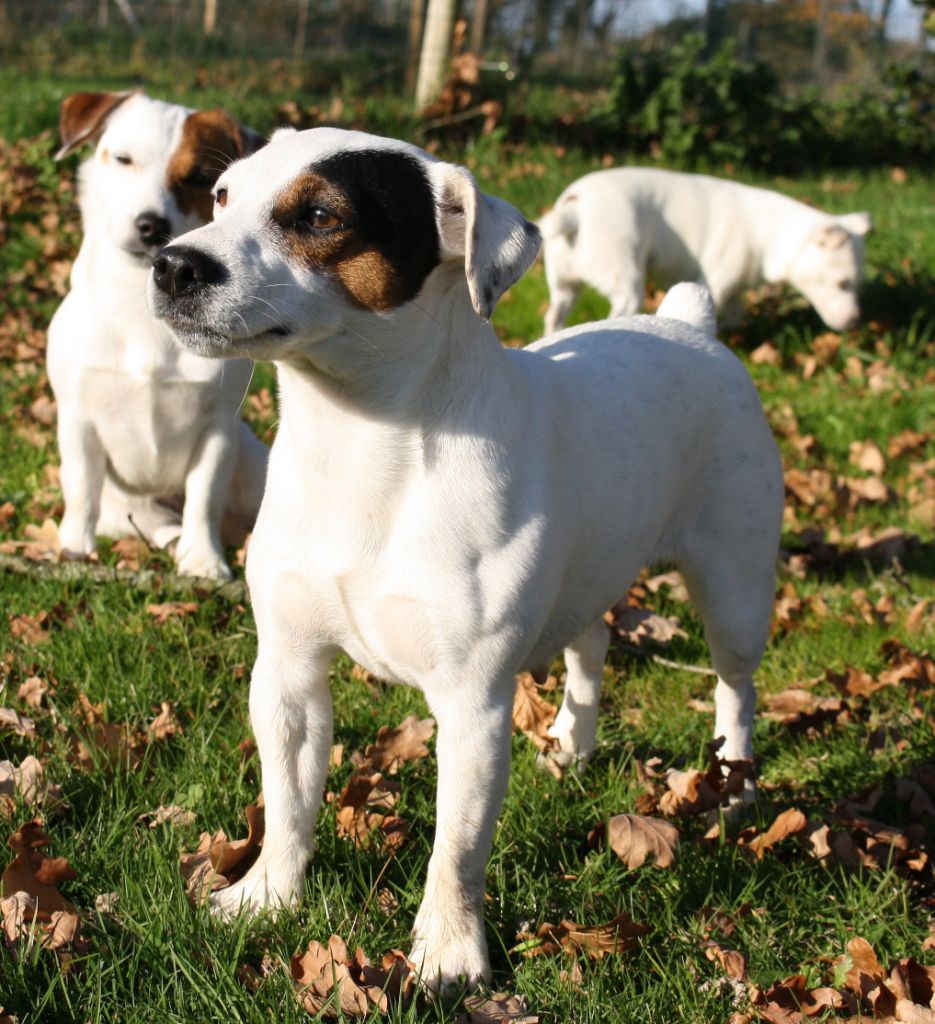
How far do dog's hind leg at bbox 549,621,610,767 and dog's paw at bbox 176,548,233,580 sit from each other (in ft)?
4.77

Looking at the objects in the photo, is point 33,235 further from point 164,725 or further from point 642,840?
point 642,840

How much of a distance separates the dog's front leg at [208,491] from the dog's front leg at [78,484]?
1.09ft

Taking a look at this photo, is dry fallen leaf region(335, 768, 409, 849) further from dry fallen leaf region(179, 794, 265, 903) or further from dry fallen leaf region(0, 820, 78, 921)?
dry fallen leaf region(0, 820, 78, 921)

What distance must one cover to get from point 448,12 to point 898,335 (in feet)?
17.1

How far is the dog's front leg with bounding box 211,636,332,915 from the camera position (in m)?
2.72

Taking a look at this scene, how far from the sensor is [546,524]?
8.46 ft

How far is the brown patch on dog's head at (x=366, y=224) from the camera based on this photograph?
2367mm

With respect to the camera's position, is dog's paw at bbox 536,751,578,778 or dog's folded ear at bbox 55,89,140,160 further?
dog's folded ear at bbox 55,89,140,160

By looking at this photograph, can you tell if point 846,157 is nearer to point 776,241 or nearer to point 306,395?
point 776,241

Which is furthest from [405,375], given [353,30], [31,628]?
[353,30]

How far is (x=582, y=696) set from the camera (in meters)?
3.52

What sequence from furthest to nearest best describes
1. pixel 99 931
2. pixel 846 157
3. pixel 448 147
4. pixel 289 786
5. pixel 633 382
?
1. pixel 846 157
2. pixel 448 147
3. pixel 633 382
4. pixel 289 786
5. pixel 99 931

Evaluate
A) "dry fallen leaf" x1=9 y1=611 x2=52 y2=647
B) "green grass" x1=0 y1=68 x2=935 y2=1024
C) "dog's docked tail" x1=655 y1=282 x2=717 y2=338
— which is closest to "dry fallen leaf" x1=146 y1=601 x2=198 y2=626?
"green grass" x1=0 y1=68 x2=935 y2=1024

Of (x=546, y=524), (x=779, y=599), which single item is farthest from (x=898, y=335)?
(x=546, y=524)
